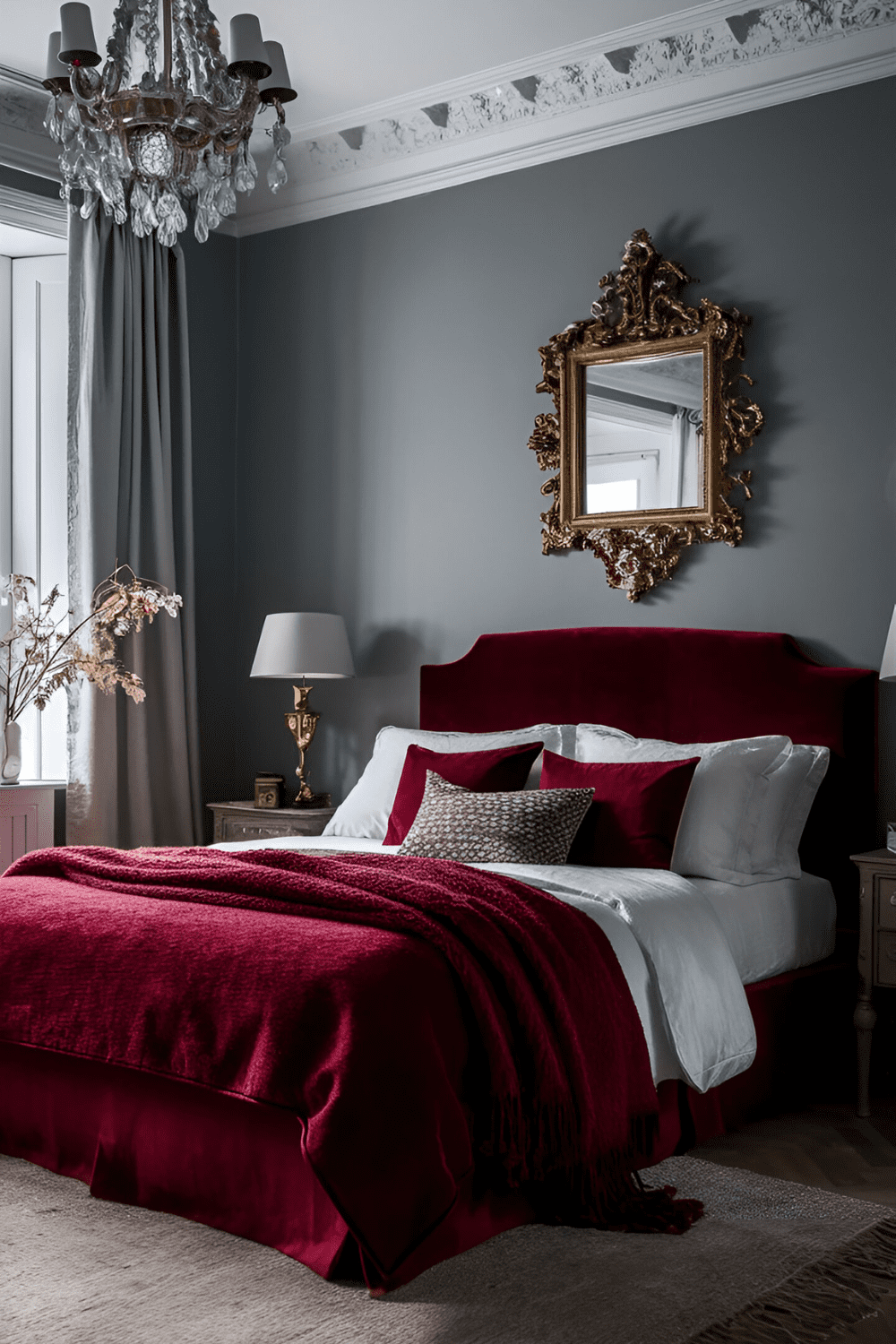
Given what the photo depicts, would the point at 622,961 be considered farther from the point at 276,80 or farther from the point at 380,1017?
the point at 276,80

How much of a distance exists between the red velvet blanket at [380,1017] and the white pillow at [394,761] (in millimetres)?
1243

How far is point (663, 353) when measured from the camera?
4.62 meters

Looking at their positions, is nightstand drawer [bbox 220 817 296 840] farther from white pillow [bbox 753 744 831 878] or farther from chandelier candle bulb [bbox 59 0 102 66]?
chandelier candle bulb [bbox 59 0 102 66]

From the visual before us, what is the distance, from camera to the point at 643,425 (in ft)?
15.4

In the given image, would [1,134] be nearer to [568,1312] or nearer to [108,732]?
[108,732]

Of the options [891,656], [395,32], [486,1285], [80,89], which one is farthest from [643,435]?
[486,1285]

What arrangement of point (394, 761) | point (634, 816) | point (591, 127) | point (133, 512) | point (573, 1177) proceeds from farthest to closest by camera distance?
point (133, 512) → point (591, 127) → point (394, 761) → point (634, 816) → point (573, 1177)

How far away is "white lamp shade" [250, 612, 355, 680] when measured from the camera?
5086 mm

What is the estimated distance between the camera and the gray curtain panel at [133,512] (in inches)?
202

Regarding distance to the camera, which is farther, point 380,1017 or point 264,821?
point 264,821

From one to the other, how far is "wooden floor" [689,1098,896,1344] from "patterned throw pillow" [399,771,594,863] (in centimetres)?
89

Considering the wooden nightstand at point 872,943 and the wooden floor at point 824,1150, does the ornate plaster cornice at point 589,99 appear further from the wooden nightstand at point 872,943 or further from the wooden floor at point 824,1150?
the wooden floor at point 824,1150

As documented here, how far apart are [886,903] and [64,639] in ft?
9.91

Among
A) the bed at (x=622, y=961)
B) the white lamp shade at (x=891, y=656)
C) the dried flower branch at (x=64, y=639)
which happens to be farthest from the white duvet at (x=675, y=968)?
the dried flower branch at (x=64, y=639)
